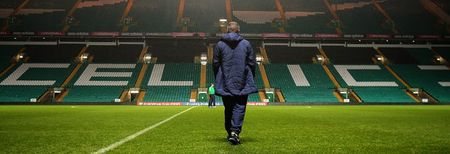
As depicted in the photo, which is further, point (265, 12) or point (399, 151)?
point (265, 12)

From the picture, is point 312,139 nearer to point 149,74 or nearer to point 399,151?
point 399,151

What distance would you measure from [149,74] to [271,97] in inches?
434

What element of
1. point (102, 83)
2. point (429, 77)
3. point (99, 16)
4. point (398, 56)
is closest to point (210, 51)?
point (102, 83)

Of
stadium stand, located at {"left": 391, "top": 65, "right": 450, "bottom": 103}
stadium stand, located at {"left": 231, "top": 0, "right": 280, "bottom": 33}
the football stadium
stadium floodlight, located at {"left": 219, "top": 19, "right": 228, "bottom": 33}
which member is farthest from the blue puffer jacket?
stadium floodlight, located at {"left": 219, "top": 19, "right": 228, "bottom": 33}

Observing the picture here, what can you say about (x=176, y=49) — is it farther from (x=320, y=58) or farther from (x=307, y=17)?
(x=320, y=58)

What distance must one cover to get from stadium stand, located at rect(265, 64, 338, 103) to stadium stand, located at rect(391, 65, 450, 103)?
282 inches

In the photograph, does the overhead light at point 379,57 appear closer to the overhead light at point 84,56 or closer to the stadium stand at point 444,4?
the stadium stand at point 444,4

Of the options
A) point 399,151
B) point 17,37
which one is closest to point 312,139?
point 399,151

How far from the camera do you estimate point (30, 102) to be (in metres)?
30.7

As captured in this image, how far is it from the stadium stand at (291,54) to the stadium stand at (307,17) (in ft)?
6.51

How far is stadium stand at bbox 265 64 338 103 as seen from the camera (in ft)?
109

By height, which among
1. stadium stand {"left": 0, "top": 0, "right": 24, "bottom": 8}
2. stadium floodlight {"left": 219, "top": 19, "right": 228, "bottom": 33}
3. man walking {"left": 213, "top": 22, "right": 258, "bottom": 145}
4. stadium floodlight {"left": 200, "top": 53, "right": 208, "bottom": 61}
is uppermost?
stadium stand {"left": 0, "top": 0, "right": 24, "bottom": 8}

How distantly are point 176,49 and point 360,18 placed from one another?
744 inches

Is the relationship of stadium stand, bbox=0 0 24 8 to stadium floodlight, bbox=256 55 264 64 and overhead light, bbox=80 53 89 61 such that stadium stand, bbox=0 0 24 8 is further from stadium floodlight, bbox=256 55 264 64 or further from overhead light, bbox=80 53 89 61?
stadium floodlight, bbox=256 55 264 64
